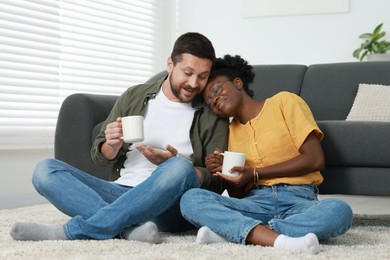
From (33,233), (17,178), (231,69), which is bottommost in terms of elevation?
(17,178)

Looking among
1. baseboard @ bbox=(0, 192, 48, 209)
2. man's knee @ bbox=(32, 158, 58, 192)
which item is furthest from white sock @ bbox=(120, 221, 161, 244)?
baseboard @ bbox=(0, 192, 48, 209)

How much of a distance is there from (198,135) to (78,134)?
0.86 metres

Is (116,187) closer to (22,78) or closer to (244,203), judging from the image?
(244,203)

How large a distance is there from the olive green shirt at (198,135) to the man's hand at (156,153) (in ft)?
0.39

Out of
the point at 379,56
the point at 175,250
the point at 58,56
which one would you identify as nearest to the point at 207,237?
the point at 175,250

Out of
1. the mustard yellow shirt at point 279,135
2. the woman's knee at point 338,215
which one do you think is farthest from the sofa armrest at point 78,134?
the woman's knee at point 338,215

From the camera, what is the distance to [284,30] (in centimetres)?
546

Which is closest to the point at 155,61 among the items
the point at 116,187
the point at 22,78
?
the point at 22,78

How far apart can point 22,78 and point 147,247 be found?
260 cm

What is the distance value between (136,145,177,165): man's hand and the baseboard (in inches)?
77.3

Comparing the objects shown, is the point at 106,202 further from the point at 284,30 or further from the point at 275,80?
the point at 284,30

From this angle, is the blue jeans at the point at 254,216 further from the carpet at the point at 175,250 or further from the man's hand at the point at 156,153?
the man's hand at the point at 156,153

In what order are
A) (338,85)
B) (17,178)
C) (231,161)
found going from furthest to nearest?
1. (17,178)
2. (338,85)
3. (231,161)

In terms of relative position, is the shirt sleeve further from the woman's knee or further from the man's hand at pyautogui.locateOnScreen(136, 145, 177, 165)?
the man's hand at pyautogui.locateOnScreen(136, 145, 177, 165)
